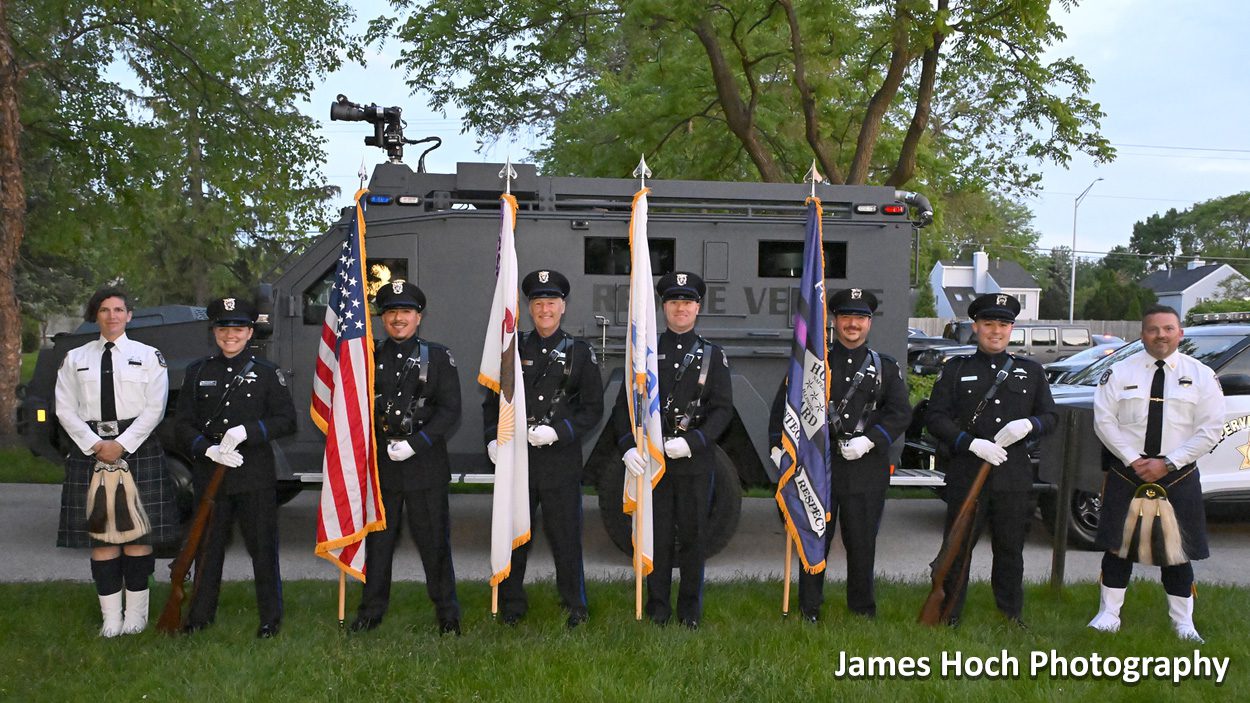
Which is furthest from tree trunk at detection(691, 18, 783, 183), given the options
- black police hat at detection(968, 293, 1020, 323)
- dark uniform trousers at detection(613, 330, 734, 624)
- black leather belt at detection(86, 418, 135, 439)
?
black leather belt at detection(86, 418, 135, 439)

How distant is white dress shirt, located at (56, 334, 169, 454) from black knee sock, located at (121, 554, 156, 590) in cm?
61

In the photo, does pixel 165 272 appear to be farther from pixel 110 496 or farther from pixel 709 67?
pixel 110 496

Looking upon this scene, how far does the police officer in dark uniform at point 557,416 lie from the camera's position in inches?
208

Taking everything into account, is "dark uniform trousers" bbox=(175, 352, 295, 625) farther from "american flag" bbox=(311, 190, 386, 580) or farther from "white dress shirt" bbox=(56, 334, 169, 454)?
"american flag" bbox=(311, 190, 386, 580)

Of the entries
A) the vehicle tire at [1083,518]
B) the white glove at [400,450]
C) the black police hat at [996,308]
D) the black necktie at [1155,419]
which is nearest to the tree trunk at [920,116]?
the vehicle tire at [1083,518]

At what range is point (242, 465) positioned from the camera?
5.12 meters

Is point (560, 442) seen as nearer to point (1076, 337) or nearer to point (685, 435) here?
point (685, 435)

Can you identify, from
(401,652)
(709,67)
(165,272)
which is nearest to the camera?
(401,652)

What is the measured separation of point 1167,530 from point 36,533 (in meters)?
8.15

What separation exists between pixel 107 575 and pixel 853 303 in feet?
14.0

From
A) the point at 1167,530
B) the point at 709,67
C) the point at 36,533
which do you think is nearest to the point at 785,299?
the point at 1167,530

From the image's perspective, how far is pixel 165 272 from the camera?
94.5 feet

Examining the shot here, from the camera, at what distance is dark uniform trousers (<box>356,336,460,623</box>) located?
516 cm

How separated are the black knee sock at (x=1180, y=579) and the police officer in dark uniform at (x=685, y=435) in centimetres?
247
